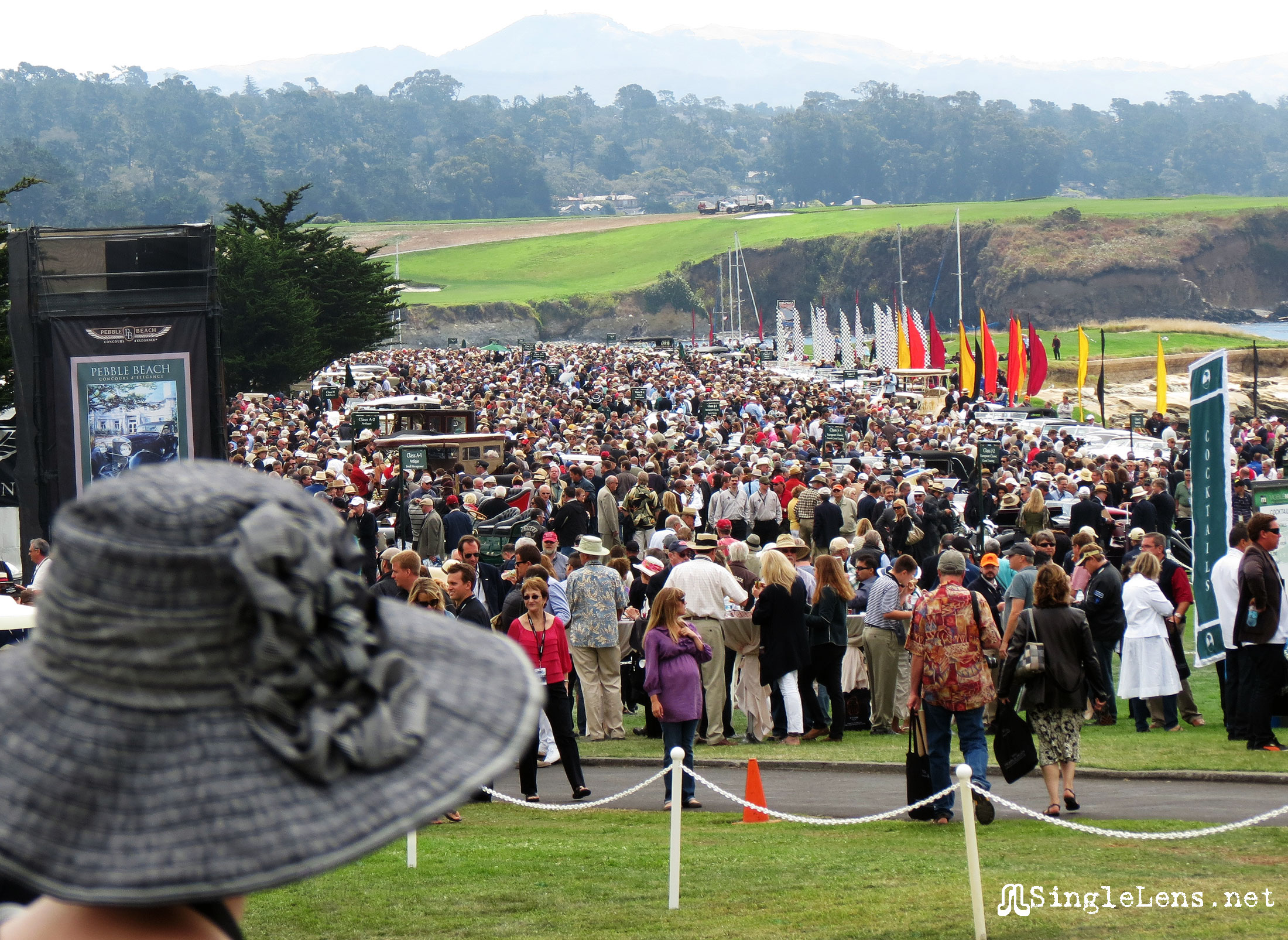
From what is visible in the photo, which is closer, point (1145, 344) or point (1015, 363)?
point (1015, 363)

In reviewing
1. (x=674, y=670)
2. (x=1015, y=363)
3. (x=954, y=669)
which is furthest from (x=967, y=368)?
(x=954, y=669)

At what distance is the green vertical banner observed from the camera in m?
13.5

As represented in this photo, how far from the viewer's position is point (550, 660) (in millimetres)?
10422

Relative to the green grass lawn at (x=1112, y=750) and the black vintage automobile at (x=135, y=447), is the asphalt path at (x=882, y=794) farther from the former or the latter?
the black vintage automobile at (x=135, y=447)

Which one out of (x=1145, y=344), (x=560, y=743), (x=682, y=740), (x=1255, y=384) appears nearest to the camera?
(x=560, y=743)

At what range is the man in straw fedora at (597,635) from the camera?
40.2ft

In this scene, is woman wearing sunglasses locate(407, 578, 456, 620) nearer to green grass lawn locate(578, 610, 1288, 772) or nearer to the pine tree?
green grass lawn locate(578, 610, 1288, 772)

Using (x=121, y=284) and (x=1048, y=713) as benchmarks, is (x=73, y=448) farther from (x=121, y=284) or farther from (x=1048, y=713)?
(x=1048, y=713)

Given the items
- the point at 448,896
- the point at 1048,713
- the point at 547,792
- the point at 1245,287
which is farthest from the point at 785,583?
the point at 1245,287

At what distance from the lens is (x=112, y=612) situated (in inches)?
55.2

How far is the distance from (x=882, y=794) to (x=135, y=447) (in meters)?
9.22

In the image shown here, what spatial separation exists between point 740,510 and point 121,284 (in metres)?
8.82

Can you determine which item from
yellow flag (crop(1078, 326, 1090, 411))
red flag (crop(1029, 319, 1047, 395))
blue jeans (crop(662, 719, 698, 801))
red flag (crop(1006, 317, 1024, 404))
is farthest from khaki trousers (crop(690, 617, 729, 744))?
red flag (crop(1006, 317, 1024, 404))
